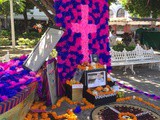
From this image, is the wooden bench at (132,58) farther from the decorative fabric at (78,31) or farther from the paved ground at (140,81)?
the decorative fabric at (78,31)

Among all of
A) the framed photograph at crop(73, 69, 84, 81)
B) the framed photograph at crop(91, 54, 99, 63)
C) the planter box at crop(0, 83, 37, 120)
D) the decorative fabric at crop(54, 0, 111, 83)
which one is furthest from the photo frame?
the planter box at crop(0, 83, 37, 120)

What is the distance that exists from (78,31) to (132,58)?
4.13 m

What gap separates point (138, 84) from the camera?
8.49 m

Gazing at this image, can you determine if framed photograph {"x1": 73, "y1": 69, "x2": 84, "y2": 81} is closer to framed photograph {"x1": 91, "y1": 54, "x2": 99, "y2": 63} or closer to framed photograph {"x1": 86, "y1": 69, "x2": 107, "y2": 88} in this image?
framed photograph {"x1": 86, "y1": 69, "x2": 107, "y2": 88}

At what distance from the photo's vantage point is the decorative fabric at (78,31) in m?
6.79

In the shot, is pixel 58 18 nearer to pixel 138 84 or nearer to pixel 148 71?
pixel 138 84

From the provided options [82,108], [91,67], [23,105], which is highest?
[91,67]

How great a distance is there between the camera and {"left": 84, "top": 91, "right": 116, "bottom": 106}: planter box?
620cm

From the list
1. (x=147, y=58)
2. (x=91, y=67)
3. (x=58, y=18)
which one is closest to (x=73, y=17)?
(x=58, y=18)

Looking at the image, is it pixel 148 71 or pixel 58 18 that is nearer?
pixel 58 18

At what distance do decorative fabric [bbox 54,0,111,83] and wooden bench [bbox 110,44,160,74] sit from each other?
2467 millimetres

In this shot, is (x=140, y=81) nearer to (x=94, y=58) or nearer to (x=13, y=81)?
(x=94, y=58)

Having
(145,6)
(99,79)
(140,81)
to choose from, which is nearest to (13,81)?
(99,79)

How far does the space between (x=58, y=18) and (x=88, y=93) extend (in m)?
2.39
